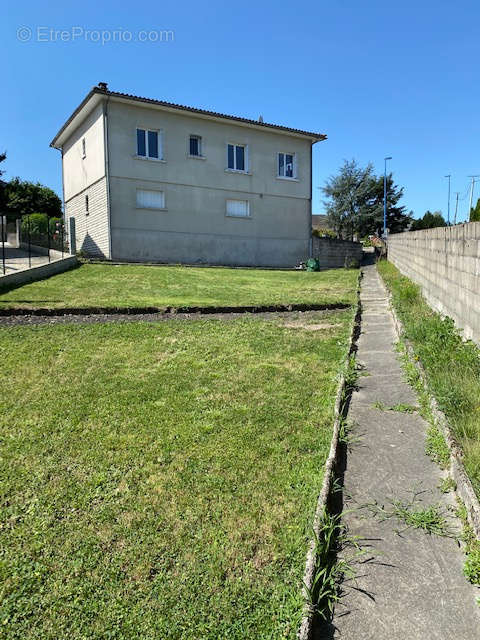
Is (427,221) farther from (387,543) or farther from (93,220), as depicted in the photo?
(387,543)

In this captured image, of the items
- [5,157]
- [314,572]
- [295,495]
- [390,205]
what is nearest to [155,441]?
[295,495]

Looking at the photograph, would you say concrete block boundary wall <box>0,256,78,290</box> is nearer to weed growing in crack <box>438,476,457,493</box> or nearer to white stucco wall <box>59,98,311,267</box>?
white stucco wall <box>59,98,311,267</box>

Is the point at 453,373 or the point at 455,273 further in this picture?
the point at 455,273

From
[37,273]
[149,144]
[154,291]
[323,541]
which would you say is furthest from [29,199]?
[323,541]

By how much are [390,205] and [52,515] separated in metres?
50.2

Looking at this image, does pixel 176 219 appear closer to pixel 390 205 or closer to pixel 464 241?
pixel 464 241

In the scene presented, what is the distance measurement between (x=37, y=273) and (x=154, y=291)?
156 inches

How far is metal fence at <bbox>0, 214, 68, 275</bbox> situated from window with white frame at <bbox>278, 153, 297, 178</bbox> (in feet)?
38.5

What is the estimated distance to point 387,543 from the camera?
234 centimetres

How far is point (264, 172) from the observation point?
75.8ft

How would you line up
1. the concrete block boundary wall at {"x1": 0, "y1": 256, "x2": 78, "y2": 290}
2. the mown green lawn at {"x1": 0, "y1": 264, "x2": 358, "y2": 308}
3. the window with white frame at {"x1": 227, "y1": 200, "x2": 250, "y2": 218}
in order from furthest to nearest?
the window with white frame at {"x1": 227, "y1": 200, "x2": 250, "y2": 218} → the concrete block boundary wall at {"x1": 0, "y1": 256, "x2": 78, "y2": 290} → the mown green lawn at {"x1": 0, "y1": 264, "x2": 358, "y2": 308}

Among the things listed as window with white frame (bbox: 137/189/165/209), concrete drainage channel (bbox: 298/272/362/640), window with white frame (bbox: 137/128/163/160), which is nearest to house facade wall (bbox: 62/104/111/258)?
window with white frame (bbox: 137/189/165/209)

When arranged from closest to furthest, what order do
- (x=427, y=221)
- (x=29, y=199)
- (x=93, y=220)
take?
(x=93, y=220) < (x=29, y=199) < (x=427, y=221)

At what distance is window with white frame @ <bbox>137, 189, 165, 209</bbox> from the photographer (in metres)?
19.6
